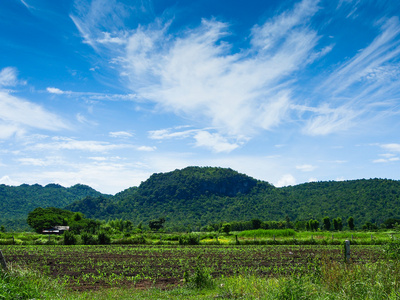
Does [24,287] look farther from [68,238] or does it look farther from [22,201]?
[22,201]

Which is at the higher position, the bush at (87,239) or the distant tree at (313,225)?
the distant tree at (313,225)

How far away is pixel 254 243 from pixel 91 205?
13461 cm

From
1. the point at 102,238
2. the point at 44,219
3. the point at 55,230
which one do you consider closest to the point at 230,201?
the point at 55,230

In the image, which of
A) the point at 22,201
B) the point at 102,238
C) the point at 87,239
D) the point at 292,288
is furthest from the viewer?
the point at 22,201

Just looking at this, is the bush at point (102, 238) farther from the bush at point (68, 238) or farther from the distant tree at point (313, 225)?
the distant tree at point (313, 225)

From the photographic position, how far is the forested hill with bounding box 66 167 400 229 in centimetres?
9825

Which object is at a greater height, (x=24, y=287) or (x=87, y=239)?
(x=24, y=287)

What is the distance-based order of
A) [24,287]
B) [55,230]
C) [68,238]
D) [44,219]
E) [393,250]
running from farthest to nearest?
[44,219]
[55,230]
[68,238]
[393,250]
[24,287]

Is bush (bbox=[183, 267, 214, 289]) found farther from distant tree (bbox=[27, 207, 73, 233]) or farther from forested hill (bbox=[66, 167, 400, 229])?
distant tree (bbox=[27, 207, 73, 233])

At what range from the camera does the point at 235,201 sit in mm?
149250

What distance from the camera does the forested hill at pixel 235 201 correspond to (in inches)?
3868

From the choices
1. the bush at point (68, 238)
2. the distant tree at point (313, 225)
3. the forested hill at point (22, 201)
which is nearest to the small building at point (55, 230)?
the forested hill at point (22, 201)

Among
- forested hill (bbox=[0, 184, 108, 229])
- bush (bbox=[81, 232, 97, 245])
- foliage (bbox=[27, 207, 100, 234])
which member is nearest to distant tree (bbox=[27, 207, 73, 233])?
foliage (bbox=[27, 207, 100, 234])

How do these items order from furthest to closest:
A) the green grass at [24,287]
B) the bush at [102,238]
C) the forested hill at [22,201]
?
the forested hill at [22,201], the bush at [102,238], the green grass at [24,287]
